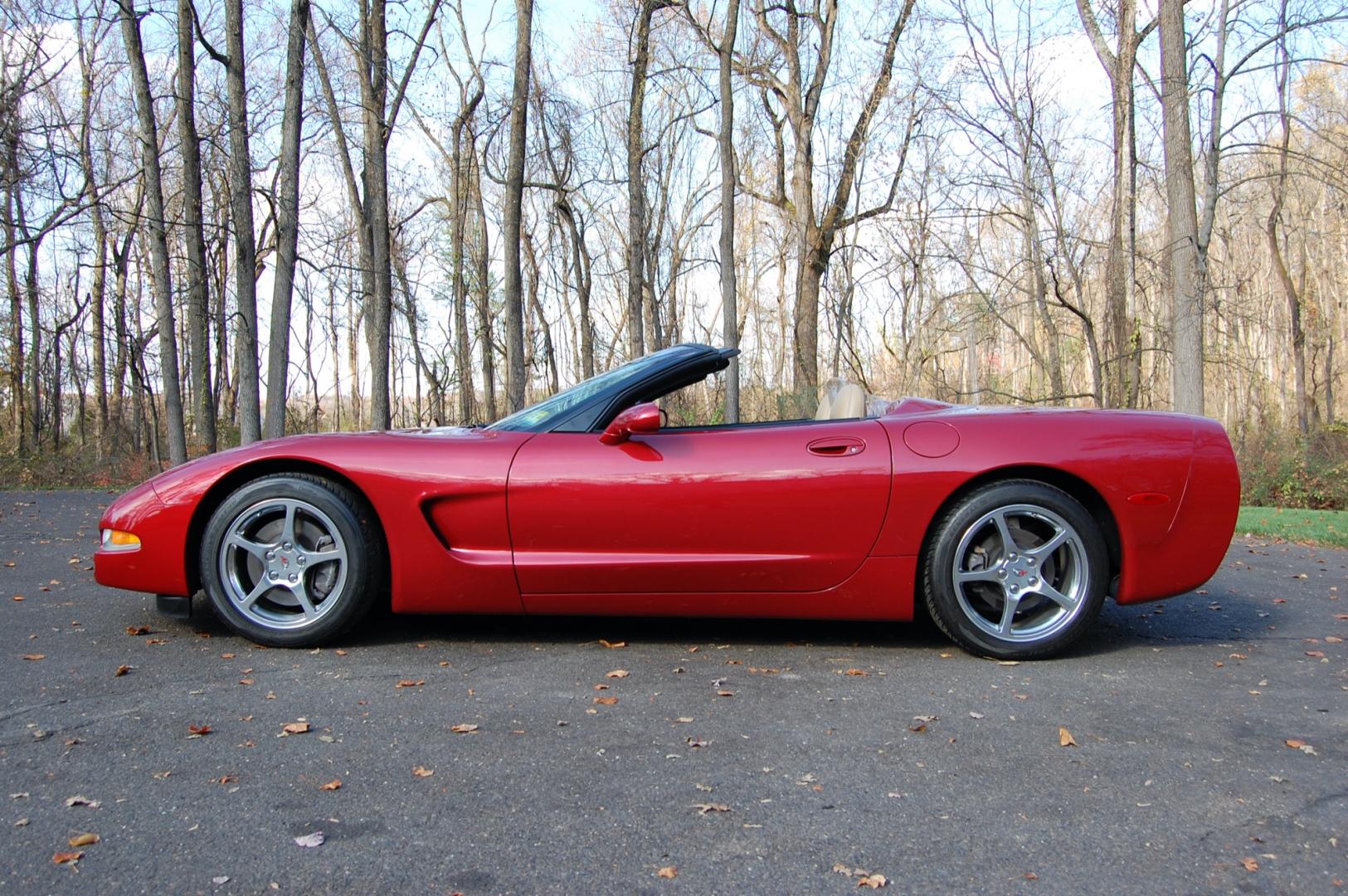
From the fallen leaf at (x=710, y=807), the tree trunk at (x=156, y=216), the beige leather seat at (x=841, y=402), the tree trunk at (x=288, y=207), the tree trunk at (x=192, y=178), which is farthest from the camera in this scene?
the tree trunk at (x=156, y=216)

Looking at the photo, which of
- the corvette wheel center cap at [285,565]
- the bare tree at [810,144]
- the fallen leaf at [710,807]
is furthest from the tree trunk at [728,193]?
the fallen leaf at [710,807]

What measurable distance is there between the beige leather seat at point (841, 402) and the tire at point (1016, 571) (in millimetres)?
636

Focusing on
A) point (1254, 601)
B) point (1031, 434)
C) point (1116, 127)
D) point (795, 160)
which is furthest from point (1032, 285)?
point (1031, 434)

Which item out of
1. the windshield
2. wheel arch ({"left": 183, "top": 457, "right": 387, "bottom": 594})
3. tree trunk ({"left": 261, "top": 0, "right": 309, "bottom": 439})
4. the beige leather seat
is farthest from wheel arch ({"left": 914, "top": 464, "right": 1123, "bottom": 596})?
tree trunk ({"left": 261, "top": 0, "right": 309, "bottom": 439})

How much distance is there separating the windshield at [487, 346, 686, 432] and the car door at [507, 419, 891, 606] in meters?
0.32

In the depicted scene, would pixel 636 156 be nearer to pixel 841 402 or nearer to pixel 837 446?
pixel 841 402

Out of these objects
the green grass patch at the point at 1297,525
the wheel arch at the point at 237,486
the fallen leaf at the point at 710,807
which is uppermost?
the wheel arch at the point at 237,486

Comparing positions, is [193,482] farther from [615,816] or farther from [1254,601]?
[1254,601]

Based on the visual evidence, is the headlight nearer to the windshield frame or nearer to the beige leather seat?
the windshield frame

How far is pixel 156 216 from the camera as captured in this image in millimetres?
16500

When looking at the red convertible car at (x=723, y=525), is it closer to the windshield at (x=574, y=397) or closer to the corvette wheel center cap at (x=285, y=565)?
the corvette wheel center cap at (x=285, y=565)

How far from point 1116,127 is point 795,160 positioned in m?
6.52

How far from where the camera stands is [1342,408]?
35156 mm

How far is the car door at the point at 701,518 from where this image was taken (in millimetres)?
3646
